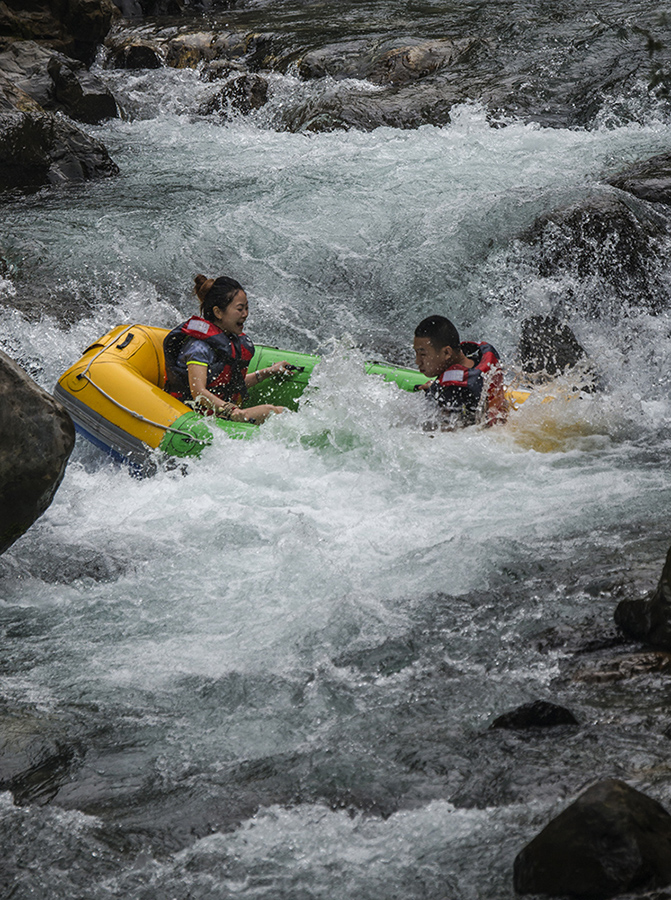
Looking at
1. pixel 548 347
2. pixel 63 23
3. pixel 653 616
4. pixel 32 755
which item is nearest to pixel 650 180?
pixel 548 347

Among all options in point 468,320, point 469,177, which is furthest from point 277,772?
point 469,177

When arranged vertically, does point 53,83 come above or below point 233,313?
above

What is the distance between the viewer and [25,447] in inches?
126

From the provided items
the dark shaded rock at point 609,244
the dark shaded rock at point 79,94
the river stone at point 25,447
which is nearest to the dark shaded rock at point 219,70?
the dark shaded rock at point 79,94

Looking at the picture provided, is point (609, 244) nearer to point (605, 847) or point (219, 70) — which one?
point (605, 847)

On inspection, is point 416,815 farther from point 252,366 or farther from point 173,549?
point 252,366

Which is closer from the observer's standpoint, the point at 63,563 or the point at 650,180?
the point at 63,563

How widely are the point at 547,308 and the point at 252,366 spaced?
7.91 ft

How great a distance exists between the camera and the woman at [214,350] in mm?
5211

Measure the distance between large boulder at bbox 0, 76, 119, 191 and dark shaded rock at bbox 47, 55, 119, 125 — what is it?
5.65ft

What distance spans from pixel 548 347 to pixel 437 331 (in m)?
1.92

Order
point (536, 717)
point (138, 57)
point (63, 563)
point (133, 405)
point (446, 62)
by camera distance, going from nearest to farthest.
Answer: point (536, 717) < point (63, 563) < point (133, 405) < point (446, 62) < point (138, 57)

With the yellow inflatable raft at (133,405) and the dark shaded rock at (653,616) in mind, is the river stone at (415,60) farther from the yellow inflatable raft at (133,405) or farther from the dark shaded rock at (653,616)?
the dark shaded rock at (653,616)

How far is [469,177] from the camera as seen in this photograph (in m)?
8.52
